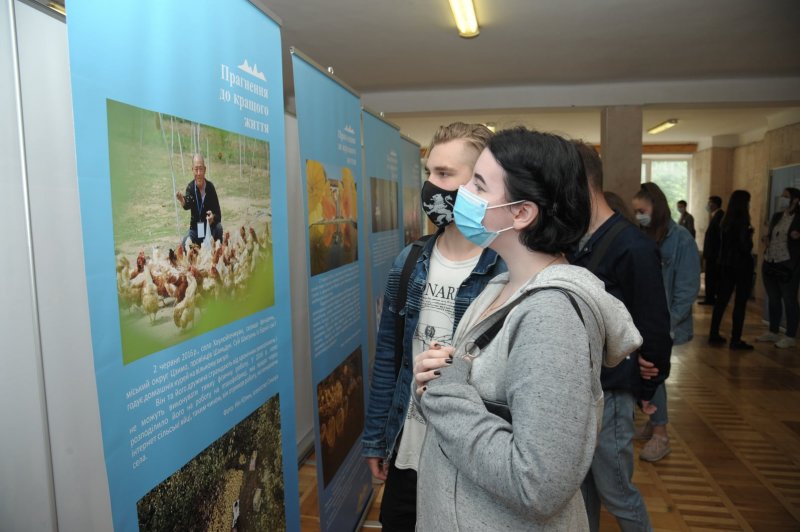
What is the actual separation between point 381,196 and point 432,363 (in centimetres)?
262

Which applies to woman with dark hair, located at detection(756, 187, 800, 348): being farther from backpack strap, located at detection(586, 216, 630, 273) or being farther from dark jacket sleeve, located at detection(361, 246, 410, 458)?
dark jacket sleeve, located at detection(361, 246, 410, 458)

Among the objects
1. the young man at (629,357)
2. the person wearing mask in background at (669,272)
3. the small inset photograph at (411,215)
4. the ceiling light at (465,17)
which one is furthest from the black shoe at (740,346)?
the young man at (629,357)

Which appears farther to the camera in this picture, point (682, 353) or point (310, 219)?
point (682, 353)

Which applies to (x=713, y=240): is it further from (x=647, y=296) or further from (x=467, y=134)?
(x=467, y=134)

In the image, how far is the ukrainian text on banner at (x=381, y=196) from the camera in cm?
331

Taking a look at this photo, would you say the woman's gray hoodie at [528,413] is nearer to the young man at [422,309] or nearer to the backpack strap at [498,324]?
the backpack strap at [498,324]

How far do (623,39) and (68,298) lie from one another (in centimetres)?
526

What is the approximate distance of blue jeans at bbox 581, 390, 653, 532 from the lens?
1.99 meters

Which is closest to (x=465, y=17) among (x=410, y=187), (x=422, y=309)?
(x=410, y=187)

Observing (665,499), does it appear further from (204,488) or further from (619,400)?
(204,488)

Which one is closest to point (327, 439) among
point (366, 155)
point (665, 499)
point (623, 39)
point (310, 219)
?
point (310, 219)

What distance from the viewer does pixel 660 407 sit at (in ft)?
12.1

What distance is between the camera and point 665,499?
10.7 ft

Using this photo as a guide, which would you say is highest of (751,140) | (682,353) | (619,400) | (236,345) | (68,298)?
(751,140)
